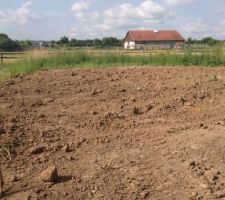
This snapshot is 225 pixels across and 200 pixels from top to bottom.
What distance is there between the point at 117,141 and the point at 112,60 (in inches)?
541

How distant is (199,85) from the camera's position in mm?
10438

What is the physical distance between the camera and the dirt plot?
4.73m

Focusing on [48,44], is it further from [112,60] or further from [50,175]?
[50,175]

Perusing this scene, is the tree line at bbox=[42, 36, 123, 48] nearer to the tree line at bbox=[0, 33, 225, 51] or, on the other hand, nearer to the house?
the tree line at bbox=[0, 33, 225, 51]

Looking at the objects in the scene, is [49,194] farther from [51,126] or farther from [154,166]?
[51,126]

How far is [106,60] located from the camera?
65.3 ft

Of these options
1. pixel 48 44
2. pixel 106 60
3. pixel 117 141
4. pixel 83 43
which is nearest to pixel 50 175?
pixel 117 141

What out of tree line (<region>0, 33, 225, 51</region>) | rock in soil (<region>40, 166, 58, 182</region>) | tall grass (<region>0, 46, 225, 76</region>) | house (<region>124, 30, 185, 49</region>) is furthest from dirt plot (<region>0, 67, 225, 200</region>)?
house (<region>124, 30, 185, 49</region>)

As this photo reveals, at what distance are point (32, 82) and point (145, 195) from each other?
9140 mm

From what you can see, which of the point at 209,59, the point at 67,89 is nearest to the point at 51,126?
the point at 67,89

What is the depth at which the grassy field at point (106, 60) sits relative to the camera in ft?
57.0

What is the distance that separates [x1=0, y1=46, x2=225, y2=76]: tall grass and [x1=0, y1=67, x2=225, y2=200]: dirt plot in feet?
20.7

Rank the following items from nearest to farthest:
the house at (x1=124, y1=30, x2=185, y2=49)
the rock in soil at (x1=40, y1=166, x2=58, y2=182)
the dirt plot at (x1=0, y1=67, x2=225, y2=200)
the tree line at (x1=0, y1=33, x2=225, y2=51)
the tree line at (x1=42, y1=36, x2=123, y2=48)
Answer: the dirt plot at (x1=0, y1=67, x2=225, y2=200)
the rock in soil at (x1=40, y1=166, x2=58, y2=182)
the tree line at (x1=0, y1=33, x2=225, y2=51)
the tree line at (x1=42, y1=36, x2=123, y2=48)
the house at (x1=124, y1=30, x2=185, y2=49)

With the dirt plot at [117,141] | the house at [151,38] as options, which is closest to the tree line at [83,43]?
the house at [151,38]
